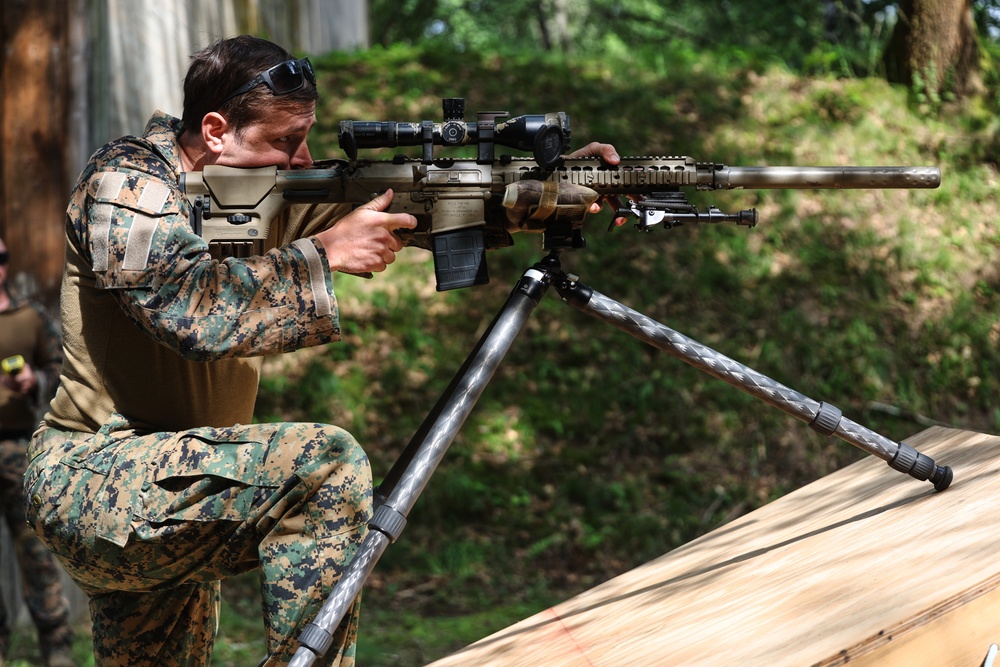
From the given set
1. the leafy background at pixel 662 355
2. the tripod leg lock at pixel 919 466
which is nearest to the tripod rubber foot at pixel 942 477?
the tripod leg lock at pixel 919 466

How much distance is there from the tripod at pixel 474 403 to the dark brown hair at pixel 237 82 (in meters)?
0.83

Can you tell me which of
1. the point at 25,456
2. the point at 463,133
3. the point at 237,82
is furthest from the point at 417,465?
the point at 25,456

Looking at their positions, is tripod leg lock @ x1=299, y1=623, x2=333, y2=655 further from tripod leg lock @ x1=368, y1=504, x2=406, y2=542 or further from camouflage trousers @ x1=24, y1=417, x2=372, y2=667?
tripod leg lock @ x1=368, y1=504, x2=406, y2=542

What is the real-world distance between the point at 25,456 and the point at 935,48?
7.04 m

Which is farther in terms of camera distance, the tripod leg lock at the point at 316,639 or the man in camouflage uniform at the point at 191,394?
the man in camouflage uniform at the point at 191,394

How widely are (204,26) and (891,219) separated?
17.3 ft

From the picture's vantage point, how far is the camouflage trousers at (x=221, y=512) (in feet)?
7.50

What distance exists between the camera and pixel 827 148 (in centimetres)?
780

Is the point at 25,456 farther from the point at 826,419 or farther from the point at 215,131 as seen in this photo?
the point at 826,419

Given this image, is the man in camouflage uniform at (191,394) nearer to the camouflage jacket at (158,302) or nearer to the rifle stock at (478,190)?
the camouflage jacket at (158,302)

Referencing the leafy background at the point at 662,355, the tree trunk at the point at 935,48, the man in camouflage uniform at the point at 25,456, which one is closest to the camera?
the man in camouflage uniform at the point at 25,456

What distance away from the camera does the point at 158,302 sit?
2.35 metres

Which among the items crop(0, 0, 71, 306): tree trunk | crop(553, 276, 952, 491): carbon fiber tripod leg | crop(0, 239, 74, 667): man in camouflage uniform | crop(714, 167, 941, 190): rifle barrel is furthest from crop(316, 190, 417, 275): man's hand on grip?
crop(0, 0, 71, 306): tree trunk

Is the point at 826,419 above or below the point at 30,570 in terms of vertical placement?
above
